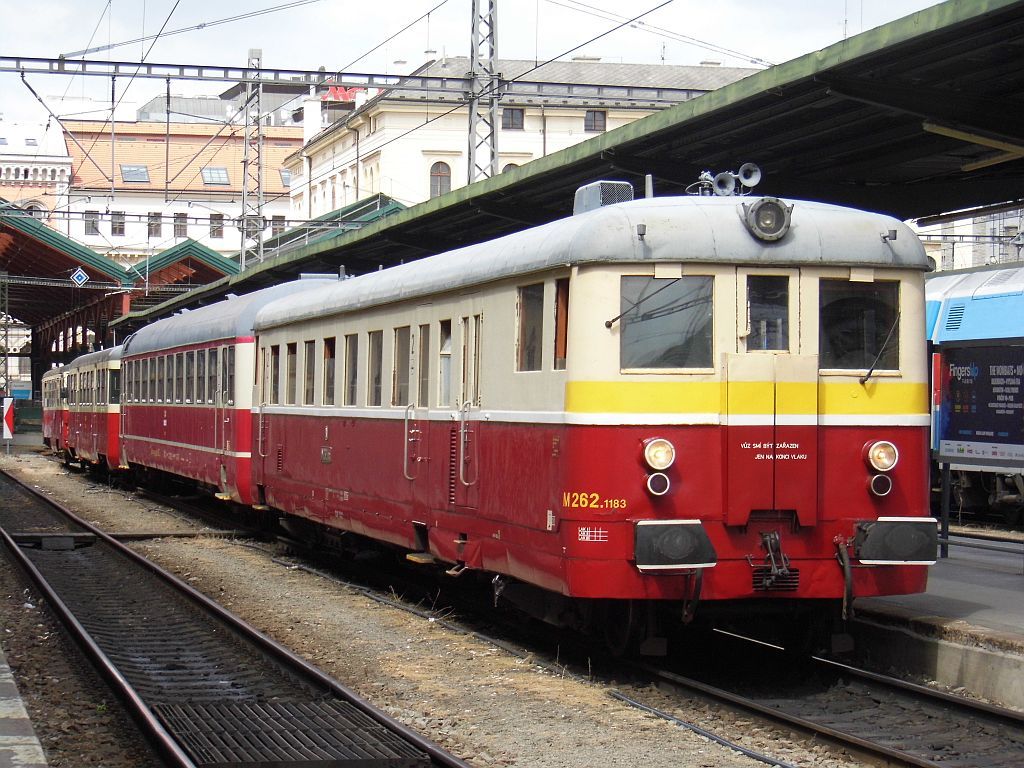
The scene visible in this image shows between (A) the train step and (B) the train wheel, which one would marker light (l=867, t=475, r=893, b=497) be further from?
(A) the train step

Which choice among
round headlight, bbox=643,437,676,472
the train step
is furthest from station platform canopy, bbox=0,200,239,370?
round headlight, bbox=643,437,676,472

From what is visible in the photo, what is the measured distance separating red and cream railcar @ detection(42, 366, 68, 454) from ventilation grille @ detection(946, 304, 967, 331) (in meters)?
24.4

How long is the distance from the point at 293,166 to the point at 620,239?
2985 inches

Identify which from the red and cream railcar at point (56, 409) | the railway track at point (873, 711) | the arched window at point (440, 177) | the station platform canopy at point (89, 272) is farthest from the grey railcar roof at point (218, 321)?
the arched window at point (440, 177)

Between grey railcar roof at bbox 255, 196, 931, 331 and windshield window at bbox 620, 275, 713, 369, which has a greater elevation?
grey railcar roof at bbox 255, 196, 931, 331

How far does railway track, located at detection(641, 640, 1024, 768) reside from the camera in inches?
293

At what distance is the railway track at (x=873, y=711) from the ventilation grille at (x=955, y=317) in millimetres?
9634

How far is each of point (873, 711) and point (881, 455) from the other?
149cm

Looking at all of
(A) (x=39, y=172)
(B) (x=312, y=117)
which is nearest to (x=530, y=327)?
(B) (x=312, y=117)

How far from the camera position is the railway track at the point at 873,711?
7.43 m

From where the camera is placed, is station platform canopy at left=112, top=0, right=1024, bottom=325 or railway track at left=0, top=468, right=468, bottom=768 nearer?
railway track at left=0, top=468, right=468, bottom=768

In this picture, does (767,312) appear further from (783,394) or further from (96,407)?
(96,407)

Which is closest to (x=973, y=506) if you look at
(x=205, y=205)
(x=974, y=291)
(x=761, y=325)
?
(x=974, y=291)

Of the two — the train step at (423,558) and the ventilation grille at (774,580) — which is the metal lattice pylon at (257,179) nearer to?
the train step at (423,558)
